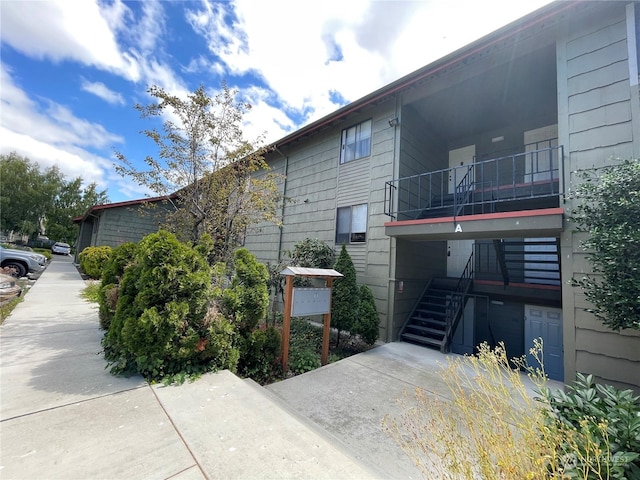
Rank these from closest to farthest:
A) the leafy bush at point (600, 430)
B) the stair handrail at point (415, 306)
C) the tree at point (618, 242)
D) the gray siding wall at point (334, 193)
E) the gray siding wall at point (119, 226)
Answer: the leafy bush at point (600, 430)
the tree at point (618, 242)
the stair handrail at point (415, 306)
the gray siding wall at point (334, 193)
the gray siding wall at point (119, 226)

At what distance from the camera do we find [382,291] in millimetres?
7082

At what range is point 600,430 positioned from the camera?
62.2 inches

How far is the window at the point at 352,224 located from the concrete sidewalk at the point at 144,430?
203 inches

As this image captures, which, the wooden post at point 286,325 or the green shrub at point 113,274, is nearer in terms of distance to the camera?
the wooden post at point 286,325

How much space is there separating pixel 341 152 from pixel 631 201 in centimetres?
684

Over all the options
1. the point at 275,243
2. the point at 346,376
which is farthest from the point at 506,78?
the point at 275,243

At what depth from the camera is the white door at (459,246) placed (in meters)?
8.66

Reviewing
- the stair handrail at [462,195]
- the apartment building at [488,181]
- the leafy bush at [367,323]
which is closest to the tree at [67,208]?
the apartment building at [488,181]

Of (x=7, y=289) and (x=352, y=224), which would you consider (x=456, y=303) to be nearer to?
(x=352, y=224)

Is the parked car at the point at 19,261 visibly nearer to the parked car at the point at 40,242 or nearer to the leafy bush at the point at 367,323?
the leafy bush at the point at 367,323

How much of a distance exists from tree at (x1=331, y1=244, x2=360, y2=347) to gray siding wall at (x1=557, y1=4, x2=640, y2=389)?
378 cm

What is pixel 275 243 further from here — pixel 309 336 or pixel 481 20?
pixel 481 20

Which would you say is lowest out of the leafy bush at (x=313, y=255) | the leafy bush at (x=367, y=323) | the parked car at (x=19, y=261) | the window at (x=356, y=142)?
the leafy bush at (x=367, y=323)

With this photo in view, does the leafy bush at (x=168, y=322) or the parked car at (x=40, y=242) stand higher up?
the parked car at (x=40, y=242)
